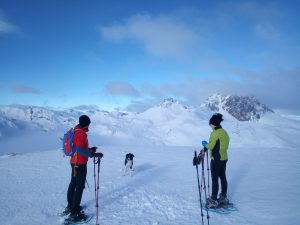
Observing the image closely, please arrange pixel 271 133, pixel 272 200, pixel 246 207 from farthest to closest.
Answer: pixel 271 133 < pixel 272 200 < pixel 246 207

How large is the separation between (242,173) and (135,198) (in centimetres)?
630

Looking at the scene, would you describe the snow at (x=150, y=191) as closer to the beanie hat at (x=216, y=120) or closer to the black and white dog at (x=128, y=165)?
the black and white dog at (x=128, y=165)

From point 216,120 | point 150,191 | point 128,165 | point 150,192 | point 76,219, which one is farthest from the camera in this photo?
point 128,165

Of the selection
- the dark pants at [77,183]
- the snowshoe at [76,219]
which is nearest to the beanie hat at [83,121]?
the dark pants at [77,183]

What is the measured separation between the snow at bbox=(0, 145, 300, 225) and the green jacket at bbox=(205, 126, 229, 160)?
1611 mm

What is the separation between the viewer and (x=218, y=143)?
26.2ft

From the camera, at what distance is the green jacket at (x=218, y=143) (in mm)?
7879

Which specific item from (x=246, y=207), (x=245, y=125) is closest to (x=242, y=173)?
(x=246, y=207)

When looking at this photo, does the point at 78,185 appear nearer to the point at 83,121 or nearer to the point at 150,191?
the point at 83,121

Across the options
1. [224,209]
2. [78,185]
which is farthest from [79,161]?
[224,209]

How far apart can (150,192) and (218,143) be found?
3213 millimetres

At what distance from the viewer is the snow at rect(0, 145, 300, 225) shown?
7320 millimetres

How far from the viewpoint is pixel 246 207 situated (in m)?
8.10

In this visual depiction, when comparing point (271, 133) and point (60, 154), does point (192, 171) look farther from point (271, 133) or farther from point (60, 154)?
point (271, 133)
